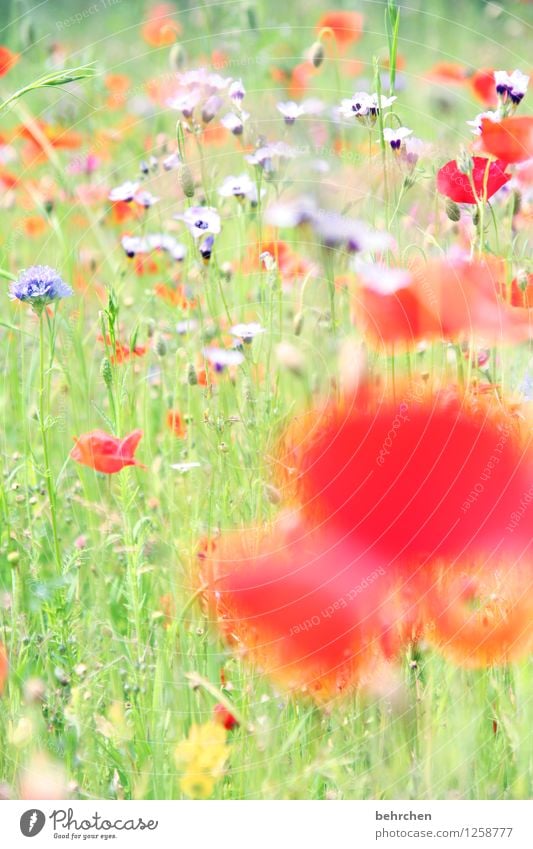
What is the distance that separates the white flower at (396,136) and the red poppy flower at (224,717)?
1.53ft

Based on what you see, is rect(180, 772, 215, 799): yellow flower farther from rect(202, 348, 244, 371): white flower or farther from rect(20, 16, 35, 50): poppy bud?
rect(20, 16, 35, 50): poppy bud

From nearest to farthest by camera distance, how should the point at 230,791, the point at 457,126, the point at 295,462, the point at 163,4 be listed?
the point at 230,791
the point at 295,462
the point at 457,126
the point at 163,4

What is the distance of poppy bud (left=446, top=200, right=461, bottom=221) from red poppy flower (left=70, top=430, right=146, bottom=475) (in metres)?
0.30

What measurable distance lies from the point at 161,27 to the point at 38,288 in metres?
0.53

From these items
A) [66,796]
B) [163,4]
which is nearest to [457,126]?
[163,4]

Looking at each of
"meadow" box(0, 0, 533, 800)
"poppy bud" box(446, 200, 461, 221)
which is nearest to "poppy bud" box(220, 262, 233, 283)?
"meadow" box(0, 0, 533, 800)

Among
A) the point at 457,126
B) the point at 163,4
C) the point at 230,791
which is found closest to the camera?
the point at 230,791

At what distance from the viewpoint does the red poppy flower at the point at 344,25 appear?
44.3 inches

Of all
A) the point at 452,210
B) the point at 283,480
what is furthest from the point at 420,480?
the point at 452,210

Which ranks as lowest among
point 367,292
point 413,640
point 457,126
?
point 413,640

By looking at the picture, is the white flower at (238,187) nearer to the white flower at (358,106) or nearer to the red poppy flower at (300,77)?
the white flower at (358,106)

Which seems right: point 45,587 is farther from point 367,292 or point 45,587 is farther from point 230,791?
point 367,292

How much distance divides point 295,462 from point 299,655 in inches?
6.4

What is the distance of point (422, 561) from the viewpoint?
34.4 inches
